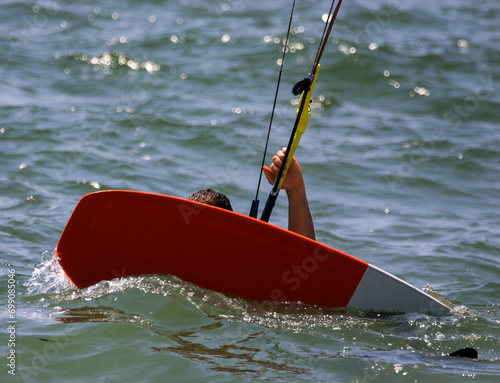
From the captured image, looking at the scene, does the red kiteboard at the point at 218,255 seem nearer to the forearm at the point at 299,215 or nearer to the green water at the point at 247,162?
the green water at the point at 247,162

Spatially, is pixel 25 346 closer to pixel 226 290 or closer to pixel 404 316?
pixel 226 290

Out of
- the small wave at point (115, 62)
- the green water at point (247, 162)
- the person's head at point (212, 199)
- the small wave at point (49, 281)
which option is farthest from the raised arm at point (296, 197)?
the small wave at point (115, 62)

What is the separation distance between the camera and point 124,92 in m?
9.12

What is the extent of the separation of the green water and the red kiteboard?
0.28ft

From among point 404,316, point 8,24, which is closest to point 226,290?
point 404,316

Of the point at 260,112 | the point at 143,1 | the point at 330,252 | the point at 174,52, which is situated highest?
the point at 143,1

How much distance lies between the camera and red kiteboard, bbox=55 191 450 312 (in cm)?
357

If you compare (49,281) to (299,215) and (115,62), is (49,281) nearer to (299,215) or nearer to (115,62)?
(299,215)

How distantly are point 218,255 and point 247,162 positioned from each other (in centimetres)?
373

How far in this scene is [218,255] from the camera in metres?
3.64

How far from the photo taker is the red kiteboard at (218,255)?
3566 mm

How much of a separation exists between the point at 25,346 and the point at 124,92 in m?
6.08

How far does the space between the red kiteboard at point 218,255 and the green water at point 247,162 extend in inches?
3.3

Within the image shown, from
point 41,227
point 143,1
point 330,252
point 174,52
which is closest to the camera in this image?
point 330,252
